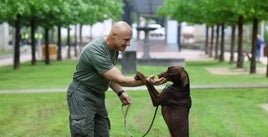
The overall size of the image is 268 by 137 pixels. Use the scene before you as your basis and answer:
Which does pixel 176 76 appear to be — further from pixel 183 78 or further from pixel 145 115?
pixel 145 115

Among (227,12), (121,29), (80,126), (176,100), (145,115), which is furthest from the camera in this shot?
(227,12)

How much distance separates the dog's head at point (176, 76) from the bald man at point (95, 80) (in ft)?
0.35

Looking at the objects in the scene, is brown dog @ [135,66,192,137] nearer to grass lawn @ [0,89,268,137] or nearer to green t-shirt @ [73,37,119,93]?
green t-shirt @ [73,37,119,93]

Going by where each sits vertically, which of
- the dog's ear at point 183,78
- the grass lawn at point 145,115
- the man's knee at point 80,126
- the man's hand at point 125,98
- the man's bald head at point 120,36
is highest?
the man's bald head at point 120,36

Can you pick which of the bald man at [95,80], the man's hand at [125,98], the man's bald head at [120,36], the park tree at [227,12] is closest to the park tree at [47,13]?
the park tree at [227,12]

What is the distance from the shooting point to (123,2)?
5394 cm

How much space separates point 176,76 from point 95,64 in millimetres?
809

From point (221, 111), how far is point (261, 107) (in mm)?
1147

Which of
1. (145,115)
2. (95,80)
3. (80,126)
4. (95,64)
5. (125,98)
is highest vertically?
(95,64)

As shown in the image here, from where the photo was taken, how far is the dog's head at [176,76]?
6691 mm

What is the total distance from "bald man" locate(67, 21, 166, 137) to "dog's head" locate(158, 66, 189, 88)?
11 cm

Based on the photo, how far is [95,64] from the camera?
6.55 m

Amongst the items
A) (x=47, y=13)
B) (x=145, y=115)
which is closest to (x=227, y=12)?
(x=47, y=13)

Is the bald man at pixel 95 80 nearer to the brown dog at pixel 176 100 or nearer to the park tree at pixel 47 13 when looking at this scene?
the brown dog at pixel 176 100
